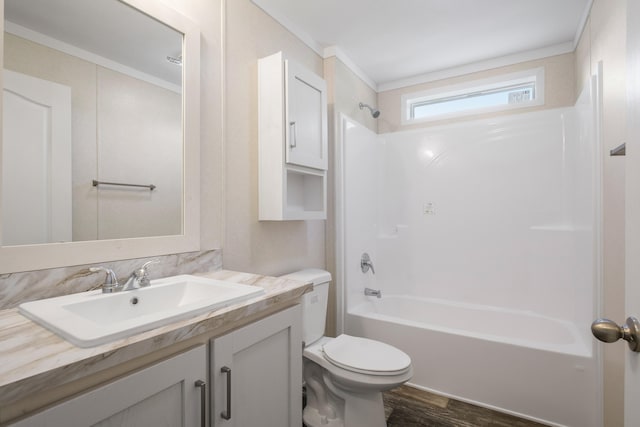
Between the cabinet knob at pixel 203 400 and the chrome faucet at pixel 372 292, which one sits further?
the chrome faucet at pixel 372 292

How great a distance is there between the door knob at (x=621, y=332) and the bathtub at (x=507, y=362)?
146cm

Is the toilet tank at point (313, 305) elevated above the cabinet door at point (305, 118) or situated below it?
below

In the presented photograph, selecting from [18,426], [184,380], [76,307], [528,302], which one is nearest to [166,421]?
[184,380]

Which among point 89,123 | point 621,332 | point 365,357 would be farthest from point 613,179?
point 89,123

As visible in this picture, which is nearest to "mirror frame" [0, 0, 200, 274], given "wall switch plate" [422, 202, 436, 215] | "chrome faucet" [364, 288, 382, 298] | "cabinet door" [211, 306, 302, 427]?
"cabinet door" [211, 306, 302, 427]

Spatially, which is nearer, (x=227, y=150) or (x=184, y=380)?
(x=184, y=380)

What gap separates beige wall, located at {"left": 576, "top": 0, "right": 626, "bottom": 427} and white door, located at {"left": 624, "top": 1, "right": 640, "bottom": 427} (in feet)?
3.18

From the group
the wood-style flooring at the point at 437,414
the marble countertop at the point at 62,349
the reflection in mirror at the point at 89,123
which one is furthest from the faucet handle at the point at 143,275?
the wood-style flooring at the point at 437,414

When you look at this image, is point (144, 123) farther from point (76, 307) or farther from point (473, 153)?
point (473, 153)

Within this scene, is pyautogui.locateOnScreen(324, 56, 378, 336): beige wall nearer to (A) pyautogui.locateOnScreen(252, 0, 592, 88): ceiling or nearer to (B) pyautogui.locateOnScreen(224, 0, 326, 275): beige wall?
(A) pyautogui.locateOnScreen(252, 0, 592, 88): ceiling

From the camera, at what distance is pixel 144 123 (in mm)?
1294

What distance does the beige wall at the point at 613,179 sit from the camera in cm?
135

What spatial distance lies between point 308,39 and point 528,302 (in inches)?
101

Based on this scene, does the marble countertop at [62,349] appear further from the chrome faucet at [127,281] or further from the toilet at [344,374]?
the toilet at [344,374]
